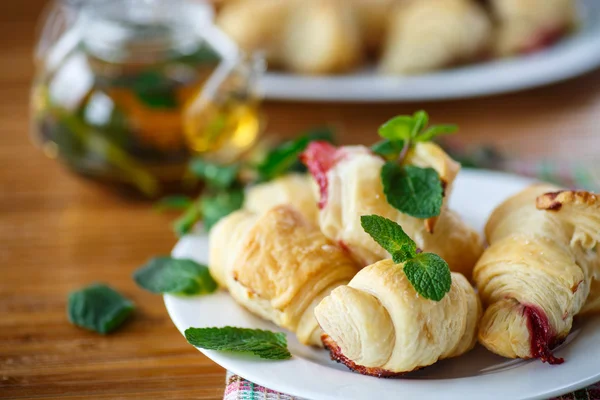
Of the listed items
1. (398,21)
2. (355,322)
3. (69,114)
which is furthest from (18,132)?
(355,322)

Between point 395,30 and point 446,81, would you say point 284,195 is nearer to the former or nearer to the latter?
point 446,81

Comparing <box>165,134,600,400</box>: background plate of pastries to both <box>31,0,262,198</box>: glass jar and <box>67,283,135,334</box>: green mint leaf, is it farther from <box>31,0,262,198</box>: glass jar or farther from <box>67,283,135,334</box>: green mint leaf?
<box>31,0,262,198</box>: glass jar

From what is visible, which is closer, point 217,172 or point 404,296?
point 404,296

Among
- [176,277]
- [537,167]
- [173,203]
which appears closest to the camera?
[176,277]

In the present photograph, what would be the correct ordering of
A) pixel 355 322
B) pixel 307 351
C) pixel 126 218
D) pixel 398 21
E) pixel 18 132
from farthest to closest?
pixel 398 21
pixel 18 132
pixel 126 218
pixel 307 351
pixel 355 322

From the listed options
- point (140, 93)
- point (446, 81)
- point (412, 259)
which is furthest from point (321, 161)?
point (446, 81)

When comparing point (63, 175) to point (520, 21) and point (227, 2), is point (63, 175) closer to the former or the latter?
point (227, 2)

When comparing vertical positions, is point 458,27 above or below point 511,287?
above
